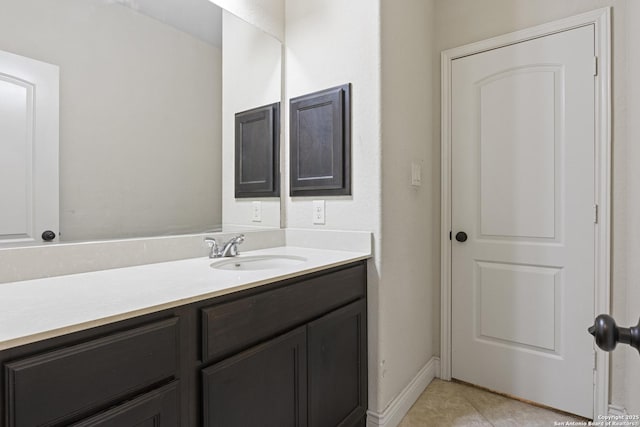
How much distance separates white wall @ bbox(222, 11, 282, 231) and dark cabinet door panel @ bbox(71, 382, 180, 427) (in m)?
1.04

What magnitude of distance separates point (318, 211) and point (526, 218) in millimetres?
1200

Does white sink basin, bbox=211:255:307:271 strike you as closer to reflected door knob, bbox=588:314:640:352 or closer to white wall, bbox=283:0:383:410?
white wall, bbox=283:0:383:410

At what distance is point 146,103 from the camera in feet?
4.67

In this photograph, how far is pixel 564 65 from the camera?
179 centimetres

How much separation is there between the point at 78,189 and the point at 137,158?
255mm

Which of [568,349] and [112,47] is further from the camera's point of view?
[568,349]

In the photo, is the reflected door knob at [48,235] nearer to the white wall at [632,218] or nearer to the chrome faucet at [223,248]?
the chrome faucet at [223,248]


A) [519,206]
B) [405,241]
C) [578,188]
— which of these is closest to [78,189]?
[405,241]

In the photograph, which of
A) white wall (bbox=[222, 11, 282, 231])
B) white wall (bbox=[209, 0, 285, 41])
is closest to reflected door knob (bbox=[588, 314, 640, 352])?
white wall (bbox=[222, 11, 282, 231])

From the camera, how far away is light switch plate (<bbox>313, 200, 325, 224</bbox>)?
72.1 inches

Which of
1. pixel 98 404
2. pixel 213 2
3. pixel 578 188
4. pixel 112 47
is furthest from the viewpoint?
pixel 578 188

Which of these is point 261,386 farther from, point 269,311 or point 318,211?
point 318,211

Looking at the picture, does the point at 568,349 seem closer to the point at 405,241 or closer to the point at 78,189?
the point at 405,241

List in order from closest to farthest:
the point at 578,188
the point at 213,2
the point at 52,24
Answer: the point at 52,24 < the point at 213,2 < the point at 578,188
